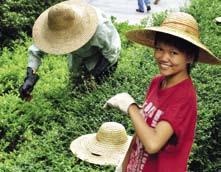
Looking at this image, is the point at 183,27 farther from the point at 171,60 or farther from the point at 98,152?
the point at 98,152

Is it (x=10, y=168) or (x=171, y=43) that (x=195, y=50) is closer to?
(x=171, y=43)

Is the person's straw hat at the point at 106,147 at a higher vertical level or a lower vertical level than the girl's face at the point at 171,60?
lower

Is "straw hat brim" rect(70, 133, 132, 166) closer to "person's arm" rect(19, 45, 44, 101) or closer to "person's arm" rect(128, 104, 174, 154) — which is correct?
"person's arm" rect(19, 45, 44, 101)

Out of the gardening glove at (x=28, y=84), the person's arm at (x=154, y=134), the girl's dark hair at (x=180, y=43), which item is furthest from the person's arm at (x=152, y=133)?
the gardening glove at (x=28, y=84)

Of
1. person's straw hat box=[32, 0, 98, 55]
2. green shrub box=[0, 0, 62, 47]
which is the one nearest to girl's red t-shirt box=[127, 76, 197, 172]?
person's straw hat box=[32, 0, 98, 55]

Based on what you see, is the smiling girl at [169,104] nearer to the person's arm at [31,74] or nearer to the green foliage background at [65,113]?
the green foliage background at [65,113]

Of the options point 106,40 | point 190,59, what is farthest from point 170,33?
point 106,40

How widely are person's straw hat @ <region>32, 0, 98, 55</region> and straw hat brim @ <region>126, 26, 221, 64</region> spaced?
167 centimetres

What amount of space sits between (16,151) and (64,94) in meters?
0.95

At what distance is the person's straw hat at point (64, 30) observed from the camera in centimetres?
482

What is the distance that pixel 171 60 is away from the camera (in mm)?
2781

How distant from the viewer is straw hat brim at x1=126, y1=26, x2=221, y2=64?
275cm

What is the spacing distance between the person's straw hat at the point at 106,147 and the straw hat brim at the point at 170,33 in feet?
3.39

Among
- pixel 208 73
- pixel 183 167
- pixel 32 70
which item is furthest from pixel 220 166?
pixel 183 167
